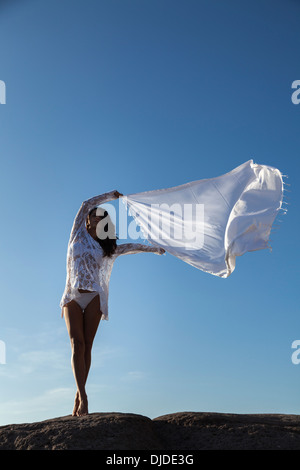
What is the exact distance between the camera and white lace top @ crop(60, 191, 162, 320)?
6.32 meters

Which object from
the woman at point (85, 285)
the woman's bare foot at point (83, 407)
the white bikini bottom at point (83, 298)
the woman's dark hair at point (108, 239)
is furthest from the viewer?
the woman's dark hair at point (108, 239)

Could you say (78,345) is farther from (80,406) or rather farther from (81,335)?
(80,406)

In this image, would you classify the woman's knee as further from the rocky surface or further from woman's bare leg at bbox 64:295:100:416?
the rocky surface

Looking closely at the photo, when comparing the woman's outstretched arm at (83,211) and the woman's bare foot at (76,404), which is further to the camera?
the woman's outstretched arm at (83,211)

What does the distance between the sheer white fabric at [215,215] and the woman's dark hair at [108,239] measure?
2.90 feet

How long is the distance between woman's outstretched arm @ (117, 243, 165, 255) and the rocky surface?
2.35m

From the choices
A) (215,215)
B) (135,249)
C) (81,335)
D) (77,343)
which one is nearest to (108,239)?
(135,249)

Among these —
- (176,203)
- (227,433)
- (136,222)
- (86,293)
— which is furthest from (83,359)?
(176,203)

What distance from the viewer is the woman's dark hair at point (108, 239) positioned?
22.1 ft

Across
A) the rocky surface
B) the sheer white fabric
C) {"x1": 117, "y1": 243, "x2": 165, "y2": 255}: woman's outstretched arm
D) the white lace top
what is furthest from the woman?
the sheer white fabric

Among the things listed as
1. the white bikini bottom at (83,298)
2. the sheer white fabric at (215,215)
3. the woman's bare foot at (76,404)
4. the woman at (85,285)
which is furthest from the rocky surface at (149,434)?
the sheer white fabric at (215,215)

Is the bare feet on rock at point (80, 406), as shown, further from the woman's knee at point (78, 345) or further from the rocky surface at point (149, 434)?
the woman's knee at point (78, 345)
